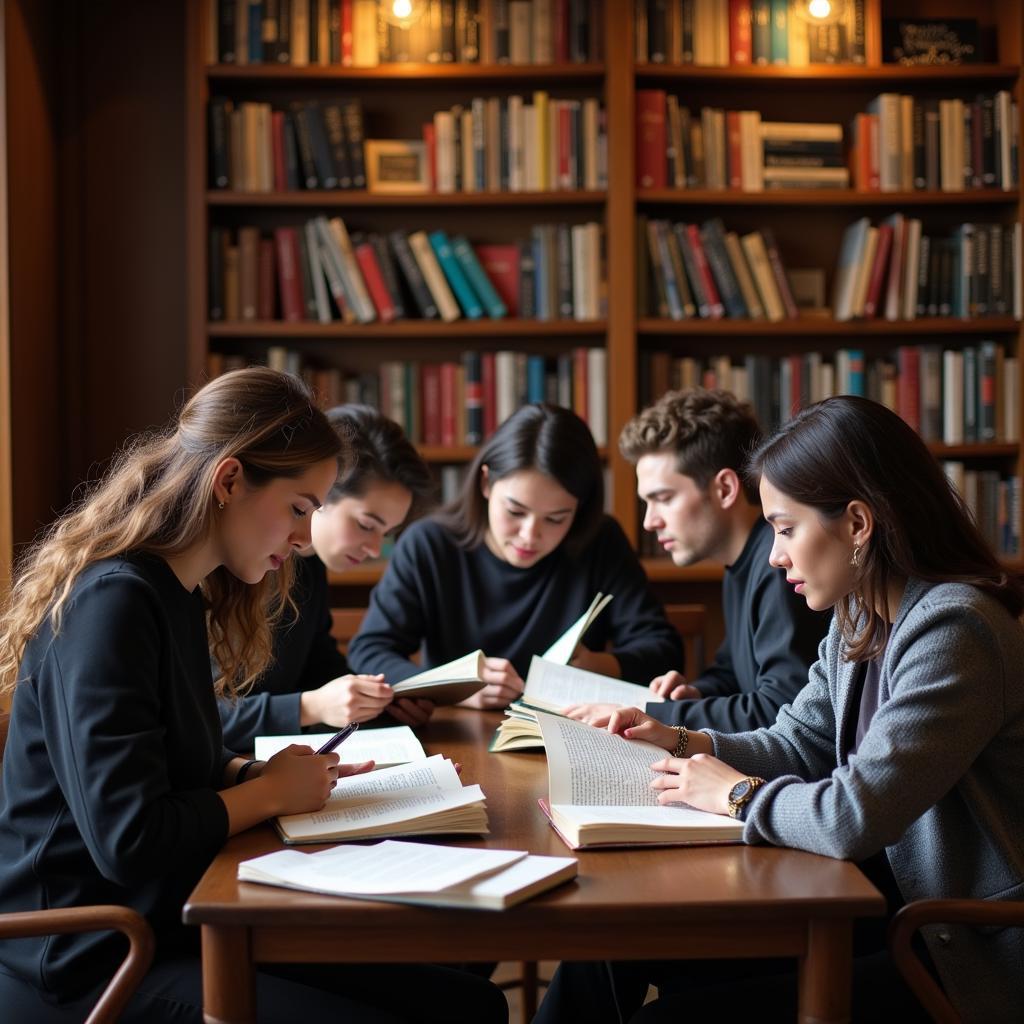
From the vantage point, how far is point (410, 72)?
3500mm

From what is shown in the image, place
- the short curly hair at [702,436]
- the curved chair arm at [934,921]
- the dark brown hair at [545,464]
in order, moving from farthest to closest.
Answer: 1. the dark brown hair at [545,464]
2. the short curly hair at [702,436]
3. the curved chair arm at [934,921]

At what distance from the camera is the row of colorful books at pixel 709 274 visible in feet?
11.8

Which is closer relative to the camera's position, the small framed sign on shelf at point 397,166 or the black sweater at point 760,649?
the black sweater at point 760,649

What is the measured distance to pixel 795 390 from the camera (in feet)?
12.2

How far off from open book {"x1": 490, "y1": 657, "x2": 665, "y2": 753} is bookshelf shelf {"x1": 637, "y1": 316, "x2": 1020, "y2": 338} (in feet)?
5.78

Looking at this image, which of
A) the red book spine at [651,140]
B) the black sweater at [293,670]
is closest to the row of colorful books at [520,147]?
the red book spine at [651,140]

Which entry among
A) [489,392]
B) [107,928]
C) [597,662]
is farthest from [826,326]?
[107,928]

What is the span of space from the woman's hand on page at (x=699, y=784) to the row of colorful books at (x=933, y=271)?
2.57 m

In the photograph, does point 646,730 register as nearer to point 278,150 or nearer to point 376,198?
point 376,198

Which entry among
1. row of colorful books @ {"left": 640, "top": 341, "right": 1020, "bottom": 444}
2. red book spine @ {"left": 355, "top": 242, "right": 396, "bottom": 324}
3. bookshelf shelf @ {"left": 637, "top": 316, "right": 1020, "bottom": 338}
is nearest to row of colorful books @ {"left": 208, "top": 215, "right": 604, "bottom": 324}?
red book spine @ {"left": 355, "top": 242, "right": 396, "bottom": 324}

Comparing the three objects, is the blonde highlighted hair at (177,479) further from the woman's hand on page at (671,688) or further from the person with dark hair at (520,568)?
the person with dark hair at (520,568)

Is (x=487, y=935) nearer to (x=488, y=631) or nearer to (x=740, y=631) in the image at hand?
(x=740, y=631)

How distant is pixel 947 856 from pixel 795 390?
2.53 meters

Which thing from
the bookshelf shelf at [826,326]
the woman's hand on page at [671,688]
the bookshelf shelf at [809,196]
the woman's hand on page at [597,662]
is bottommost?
the woman's hand on page at [597,662]
